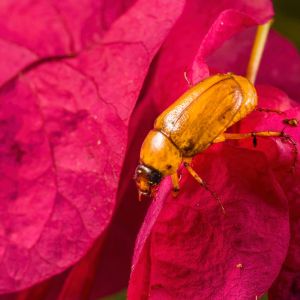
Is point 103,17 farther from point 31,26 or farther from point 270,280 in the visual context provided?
point 270,280

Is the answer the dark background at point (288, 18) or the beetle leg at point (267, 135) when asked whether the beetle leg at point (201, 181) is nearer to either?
the beetle leg at point (267, 135)

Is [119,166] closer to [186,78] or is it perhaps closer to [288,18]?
[186,78]

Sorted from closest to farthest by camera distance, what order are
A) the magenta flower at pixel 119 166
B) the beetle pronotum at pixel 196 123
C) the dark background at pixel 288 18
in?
the magenta flower at pixel 119 166 < the beetle pronotum at pixel 196 123 < the dark background at pixel 288 18

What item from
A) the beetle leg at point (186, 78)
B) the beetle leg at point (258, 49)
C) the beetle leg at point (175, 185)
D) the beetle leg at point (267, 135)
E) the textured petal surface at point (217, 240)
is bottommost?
the textured petal surface at point (217, 240)

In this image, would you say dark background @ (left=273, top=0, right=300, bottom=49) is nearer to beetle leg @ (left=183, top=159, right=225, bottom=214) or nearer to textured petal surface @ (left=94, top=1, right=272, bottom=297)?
textured petal surface @ (left=94, top=1, right=272, bottom=297)

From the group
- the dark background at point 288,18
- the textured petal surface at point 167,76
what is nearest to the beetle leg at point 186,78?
the textured petal surface at point 167,76

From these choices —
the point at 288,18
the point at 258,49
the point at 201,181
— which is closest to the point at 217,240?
the point at 201,181

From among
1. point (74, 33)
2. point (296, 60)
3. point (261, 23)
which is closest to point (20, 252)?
point (74, 33)
